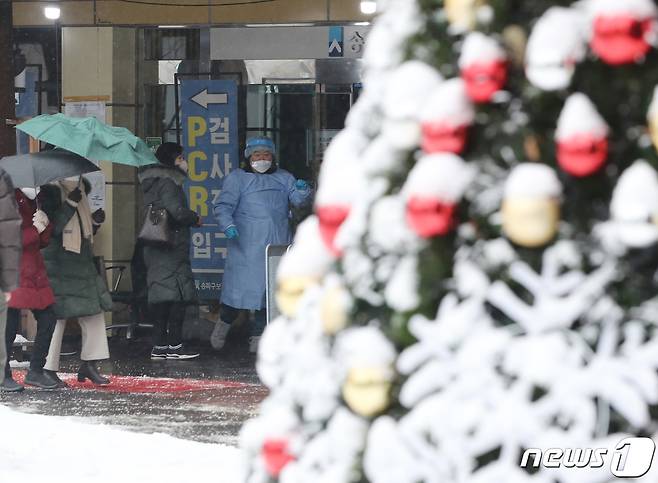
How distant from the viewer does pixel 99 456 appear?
6531 mm

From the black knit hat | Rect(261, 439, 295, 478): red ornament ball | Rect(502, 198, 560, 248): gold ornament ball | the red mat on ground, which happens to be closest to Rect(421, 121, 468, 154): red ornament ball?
Rect(502, 198, 560, 248): gold ornament ball

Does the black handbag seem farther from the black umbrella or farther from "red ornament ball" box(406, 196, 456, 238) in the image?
"red ornament ball" box(406, 196, 456, 238)

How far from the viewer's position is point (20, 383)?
9.70m

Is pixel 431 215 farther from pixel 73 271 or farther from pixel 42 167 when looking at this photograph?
pixel 73 271

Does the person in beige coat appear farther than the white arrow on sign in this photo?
No

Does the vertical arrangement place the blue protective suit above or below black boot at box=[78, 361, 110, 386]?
above

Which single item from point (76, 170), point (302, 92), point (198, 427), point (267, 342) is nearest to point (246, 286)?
point (302, 92)

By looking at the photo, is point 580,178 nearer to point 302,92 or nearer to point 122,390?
point 122,390

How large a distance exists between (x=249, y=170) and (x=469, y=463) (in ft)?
32.6

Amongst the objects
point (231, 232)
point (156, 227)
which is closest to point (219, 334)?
point (231, 232)

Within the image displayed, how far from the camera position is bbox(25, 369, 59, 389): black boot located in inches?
368

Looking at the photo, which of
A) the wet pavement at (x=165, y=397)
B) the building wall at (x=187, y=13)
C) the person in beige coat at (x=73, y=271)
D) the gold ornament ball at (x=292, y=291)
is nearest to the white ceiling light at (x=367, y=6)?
the building wall at (x=187, y=13)

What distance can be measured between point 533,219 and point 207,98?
11057mm

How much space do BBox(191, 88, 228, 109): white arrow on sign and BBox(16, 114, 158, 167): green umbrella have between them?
112 inches
